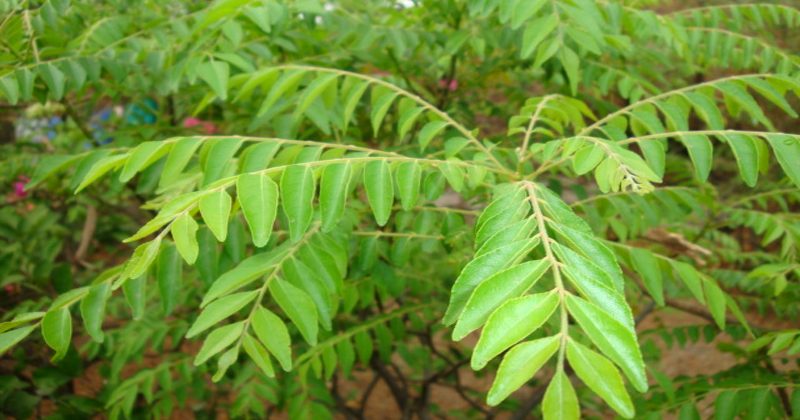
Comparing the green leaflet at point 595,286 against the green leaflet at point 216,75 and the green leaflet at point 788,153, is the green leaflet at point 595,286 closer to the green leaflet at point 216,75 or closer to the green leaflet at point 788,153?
the green leaflet at point 788,153

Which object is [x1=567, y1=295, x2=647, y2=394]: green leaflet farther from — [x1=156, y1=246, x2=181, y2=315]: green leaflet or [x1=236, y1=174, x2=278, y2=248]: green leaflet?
[x1=156, y1=246, x2=181, y2=315]: green leaflet

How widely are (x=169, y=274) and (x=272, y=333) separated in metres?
0.37

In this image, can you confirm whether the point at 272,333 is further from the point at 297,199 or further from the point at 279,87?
the point at 279,87

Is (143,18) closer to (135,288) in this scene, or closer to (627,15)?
(135,288)

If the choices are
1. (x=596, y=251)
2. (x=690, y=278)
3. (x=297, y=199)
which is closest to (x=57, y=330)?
(x=297, y=199)

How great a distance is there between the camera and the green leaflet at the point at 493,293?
670mm

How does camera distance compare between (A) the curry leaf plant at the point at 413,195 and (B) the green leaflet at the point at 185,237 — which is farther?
(B) the green leaflet at the point at 185,237

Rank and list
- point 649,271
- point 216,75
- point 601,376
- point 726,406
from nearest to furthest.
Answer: point 601,376 < point 649,271 < point 726,406 < point 216,75

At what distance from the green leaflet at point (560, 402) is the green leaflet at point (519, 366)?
0.08 ft

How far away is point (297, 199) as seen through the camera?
102cm

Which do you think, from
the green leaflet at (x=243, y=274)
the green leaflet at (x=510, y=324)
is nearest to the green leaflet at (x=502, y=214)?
the green leaflet at (x=510, y=324)

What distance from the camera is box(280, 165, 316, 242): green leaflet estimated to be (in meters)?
1.01

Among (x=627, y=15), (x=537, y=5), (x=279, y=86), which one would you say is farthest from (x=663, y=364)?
(x=279, y=86)

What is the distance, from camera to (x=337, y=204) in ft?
3.51
